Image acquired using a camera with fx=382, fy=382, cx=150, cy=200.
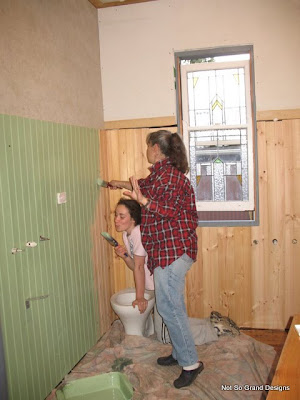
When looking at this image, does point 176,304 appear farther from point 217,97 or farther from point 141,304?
point 217,97

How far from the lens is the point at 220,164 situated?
332 centimetres

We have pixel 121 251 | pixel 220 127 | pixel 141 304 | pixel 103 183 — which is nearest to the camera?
pixel 141 304

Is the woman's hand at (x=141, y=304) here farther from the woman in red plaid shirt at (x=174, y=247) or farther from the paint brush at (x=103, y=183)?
the paint brush at (x=103, y=183)

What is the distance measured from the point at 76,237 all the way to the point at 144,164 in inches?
37.3

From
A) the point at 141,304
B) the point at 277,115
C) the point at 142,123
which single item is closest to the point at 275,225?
the point at 277,115

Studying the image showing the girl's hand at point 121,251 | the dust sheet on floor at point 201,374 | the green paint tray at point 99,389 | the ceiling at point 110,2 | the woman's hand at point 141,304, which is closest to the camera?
the green paint tray at point 99,389

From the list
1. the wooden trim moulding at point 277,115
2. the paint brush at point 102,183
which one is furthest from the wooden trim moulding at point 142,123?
the wooden trim moulding at point 277,115

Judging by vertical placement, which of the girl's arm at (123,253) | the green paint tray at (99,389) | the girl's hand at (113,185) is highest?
the girl's hand at (113,185)

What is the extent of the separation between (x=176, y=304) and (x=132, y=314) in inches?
22.3

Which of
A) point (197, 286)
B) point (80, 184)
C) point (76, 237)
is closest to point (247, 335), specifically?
point (197, 286)

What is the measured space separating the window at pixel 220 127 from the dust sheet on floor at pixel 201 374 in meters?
1.00

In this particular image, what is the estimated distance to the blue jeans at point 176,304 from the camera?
237cm

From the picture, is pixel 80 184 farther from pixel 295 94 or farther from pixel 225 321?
pixel 295 94

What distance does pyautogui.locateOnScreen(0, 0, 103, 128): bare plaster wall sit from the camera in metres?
2.00
